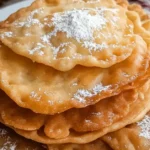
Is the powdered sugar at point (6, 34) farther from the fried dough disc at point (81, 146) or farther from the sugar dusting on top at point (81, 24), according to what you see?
the fried dough disc at point (81, 146)

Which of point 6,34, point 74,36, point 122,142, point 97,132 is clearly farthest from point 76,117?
point 6,34

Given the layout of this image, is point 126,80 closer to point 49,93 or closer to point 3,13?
point 49,93

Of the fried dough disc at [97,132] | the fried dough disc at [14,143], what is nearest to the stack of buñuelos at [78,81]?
the fried dough disc at [97,132]

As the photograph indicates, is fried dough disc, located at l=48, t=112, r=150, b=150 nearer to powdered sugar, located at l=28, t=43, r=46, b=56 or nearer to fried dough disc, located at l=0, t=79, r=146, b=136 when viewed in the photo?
fried dough disc, located at l=0, t=79, r=146, b=136

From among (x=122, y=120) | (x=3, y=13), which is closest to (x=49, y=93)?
(x=122, y=120)

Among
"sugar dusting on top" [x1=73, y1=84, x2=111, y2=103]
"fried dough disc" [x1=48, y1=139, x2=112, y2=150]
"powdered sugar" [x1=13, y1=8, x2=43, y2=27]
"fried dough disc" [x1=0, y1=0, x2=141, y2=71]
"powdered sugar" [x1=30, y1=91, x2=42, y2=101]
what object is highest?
"fried dough disc" [x1=0, y1=0, x2=141, y2=71]

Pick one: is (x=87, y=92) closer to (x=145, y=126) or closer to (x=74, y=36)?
(x=74, y=36)

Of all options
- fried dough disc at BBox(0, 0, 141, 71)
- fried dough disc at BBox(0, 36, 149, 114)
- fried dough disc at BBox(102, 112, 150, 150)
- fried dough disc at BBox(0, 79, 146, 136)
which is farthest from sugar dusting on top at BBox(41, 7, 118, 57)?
fried dough disc at BBox(102, 112, 150, 150)
